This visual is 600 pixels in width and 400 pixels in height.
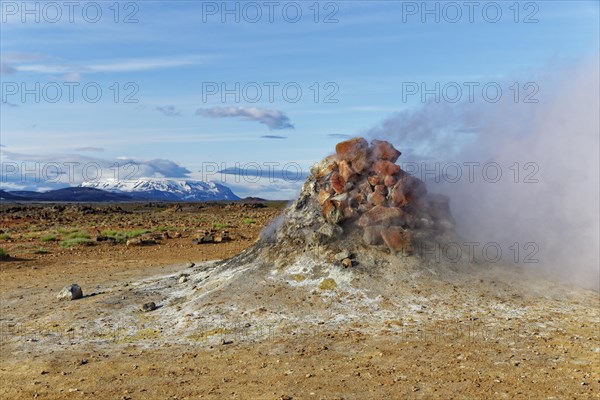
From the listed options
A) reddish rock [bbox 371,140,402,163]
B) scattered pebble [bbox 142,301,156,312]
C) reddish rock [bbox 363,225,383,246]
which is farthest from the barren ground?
reddish rock [bbox 371,140,402,163]

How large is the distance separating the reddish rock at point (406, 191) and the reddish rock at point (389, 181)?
0.09 meters

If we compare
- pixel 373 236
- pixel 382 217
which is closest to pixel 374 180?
pixel 382 217

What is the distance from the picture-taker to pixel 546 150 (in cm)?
1163

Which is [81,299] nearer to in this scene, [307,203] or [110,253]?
[307,203]

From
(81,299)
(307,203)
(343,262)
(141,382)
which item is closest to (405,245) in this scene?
(343,262)

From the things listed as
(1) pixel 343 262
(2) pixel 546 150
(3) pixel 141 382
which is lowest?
(3) pixel 141 382

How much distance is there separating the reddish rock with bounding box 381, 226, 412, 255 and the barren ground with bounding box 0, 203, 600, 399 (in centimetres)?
63

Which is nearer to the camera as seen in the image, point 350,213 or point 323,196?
point 350,213

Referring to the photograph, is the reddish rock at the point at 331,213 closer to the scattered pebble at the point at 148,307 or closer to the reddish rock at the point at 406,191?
the reddish rock at the point at 406,191

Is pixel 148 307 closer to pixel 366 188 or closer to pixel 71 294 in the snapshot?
pixel 71 294

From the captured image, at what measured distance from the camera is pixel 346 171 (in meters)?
11.1

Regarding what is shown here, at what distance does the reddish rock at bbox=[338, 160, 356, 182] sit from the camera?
435 inches

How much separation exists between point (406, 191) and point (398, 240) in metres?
0.98

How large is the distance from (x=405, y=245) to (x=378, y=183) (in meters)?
1.33
